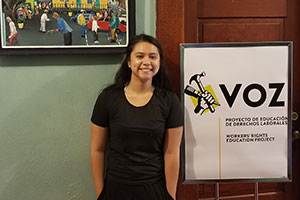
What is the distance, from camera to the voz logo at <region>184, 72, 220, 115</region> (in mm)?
1401

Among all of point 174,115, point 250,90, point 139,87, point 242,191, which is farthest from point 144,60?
point 242,191

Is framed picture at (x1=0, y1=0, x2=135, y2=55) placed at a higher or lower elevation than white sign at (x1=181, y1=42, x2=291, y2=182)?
higher

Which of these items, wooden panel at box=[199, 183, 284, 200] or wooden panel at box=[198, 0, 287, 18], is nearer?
wooden panel at box=[198, 0, 287, 18]

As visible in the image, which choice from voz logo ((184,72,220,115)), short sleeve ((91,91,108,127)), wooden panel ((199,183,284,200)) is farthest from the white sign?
short sleeve ((91,91,108,127))

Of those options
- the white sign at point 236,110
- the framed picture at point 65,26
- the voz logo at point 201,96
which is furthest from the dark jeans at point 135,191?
the framed picture at point 65,26

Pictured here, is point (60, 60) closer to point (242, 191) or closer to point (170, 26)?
point (170, 26)

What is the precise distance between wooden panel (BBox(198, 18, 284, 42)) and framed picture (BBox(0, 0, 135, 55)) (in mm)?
362

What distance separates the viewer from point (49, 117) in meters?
1.46

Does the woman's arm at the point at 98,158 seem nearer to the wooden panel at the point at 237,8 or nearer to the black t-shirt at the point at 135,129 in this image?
the black t-shirt at the point at 135,129

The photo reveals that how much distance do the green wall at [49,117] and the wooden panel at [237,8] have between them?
27 cm

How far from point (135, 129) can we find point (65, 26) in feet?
1.77

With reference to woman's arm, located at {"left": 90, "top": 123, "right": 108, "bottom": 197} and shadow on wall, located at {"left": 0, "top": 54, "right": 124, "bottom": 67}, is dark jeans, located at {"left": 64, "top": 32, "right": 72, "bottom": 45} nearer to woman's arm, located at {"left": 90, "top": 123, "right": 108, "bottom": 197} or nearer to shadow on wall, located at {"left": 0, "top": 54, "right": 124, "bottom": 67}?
shadow on wall, located at {"left": 0, "top": 54, "right": 124, "bottom": 67}

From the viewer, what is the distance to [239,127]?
1421 mm

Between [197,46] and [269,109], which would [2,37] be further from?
[269,109]
